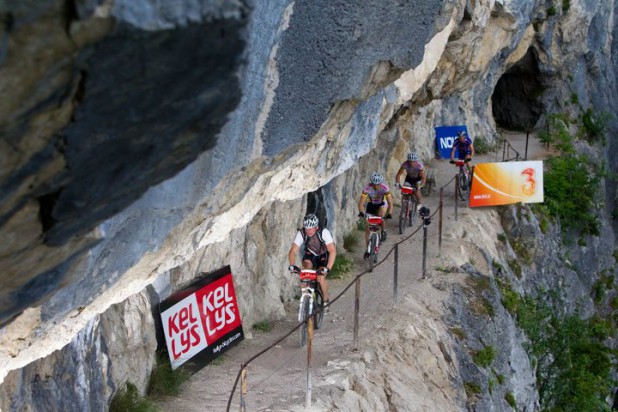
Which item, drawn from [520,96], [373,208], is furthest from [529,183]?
[520,96]

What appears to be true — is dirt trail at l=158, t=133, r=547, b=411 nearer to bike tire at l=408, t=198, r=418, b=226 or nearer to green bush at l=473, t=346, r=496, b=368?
bike tire at l=408, t=198, r=418, b=226

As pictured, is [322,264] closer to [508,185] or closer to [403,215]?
[403,215]

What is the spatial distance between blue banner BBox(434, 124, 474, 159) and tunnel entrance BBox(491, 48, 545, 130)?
8163 millimetres

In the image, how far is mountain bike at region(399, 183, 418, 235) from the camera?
47.8ft

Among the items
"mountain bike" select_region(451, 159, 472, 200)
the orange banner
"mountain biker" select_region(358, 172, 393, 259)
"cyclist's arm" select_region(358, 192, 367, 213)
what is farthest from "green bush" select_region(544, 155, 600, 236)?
"cyclist's arm" select_region(358, 192, 367, 213)

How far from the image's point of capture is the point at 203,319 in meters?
9.27

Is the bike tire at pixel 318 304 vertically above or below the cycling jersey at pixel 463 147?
below

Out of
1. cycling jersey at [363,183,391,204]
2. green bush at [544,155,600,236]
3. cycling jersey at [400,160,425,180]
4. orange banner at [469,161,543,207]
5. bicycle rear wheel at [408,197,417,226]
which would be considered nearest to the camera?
cycling jersey at [363,183,391,204]

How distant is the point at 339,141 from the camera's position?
8609 millimetres

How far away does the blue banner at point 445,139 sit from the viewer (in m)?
20.3

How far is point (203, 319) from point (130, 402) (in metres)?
1.79

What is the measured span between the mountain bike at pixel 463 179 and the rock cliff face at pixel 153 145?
196 inches

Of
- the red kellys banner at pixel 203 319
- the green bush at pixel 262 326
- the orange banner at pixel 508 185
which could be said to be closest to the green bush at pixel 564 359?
the orange banner at pixel 508 185

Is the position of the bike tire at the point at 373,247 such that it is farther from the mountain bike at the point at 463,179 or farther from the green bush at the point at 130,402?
the green bush at the point at 130,402
